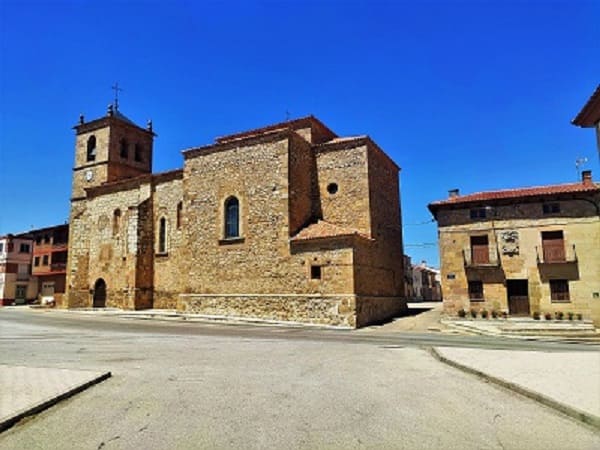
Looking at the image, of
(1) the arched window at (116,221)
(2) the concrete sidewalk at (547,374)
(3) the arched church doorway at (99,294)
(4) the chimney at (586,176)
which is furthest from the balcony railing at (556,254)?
(3) the arched church doorway at (99,294)

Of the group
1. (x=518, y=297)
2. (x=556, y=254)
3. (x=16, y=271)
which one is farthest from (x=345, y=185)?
(x=16, y=271)

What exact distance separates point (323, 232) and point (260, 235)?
3223 millimetres

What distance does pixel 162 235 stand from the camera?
2691cm

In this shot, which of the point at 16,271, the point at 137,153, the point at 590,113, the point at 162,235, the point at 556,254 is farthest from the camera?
the point at 16,271

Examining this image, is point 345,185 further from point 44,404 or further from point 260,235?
point 44,404

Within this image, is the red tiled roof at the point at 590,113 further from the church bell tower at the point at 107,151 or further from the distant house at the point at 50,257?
the distant house at the point at 50,257

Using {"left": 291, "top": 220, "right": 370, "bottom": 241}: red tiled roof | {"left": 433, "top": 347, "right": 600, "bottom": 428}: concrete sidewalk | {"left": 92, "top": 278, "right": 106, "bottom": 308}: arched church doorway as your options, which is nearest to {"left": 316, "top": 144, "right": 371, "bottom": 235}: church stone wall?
{"left": 291, "top": 220, "right": 370, "bottom": 241}: red tiled roof

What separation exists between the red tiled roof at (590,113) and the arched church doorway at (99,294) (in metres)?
26.4

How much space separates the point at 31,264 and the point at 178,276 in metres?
32.4

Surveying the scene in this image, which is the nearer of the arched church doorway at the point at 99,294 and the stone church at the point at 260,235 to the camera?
the stone church at the point at 260,235

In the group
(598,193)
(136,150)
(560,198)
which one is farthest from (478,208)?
(136,150)

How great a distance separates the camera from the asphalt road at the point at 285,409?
4.24 metres

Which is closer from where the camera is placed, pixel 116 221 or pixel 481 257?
pixel 481 257

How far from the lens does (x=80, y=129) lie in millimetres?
33781
